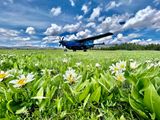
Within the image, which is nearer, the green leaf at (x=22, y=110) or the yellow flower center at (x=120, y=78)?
the green leaf at (x=22, y=110)

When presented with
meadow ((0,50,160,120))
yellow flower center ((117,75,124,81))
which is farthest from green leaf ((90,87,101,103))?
yellow flower center ((117,75,124,81))

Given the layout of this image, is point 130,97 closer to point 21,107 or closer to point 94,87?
point 94,87

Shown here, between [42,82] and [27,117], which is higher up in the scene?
[42,82]

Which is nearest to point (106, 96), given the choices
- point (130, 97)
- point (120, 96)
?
point (120, 96)

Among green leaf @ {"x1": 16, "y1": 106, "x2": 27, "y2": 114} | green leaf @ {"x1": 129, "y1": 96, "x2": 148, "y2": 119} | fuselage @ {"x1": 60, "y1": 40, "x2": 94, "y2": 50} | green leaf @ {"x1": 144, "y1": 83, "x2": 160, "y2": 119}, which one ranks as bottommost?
fuselage @ {"x1": 60, "y1": 40, "x2": 94, "y2": 50}

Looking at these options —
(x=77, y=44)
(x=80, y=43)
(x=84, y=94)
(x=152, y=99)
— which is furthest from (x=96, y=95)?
(x=80, y=43)

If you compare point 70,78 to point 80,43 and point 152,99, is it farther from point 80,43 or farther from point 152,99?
point 80,43

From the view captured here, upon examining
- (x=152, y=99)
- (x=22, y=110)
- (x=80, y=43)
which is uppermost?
(x=152, y=99)

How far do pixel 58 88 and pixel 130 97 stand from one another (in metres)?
0.72

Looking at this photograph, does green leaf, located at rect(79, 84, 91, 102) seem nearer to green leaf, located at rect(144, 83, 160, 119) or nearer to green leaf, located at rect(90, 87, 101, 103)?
green leaf, located at rect(90, 87, 101, 103)

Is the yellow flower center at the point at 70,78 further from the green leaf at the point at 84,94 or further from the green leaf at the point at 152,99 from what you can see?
the green leaf at the point at 152,99

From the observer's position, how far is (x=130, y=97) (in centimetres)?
191

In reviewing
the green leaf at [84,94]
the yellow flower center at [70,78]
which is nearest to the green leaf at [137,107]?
the green leaf at [84,94]

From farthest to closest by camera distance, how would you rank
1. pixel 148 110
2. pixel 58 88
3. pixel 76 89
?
pixel 58 88, pixel 76 89, pixel 148 110
